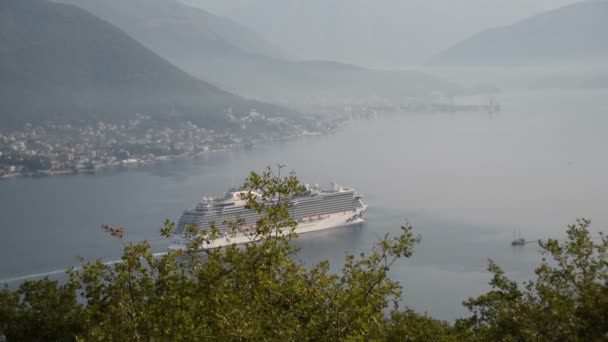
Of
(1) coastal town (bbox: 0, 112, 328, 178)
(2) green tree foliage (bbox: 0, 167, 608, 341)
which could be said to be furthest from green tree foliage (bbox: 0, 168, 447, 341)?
(1) coastal town (bbox: 0, 112, 328, 178)

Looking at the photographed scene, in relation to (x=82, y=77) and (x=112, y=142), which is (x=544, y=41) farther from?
(x=112, y=142)

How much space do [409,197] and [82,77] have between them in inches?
1563

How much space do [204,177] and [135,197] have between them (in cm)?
457

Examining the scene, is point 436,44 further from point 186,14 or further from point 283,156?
point 283,156

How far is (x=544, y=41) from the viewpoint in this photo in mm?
121750

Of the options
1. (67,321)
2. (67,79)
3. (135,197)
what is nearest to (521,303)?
(67,321)

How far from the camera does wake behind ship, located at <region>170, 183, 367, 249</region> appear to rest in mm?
19594

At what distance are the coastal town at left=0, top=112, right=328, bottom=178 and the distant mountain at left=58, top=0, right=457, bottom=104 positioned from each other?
2846cm

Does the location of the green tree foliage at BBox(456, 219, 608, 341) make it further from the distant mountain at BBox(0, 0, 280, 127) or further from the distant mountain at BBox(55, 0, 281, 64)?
the distant mountain at BBox(55, 0, 281, 64)

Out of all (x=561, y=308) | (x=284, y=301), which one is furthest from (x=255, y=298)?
(x=561, y=308)

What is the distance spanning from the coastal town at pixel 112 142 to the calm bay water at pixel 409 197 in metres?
2.01

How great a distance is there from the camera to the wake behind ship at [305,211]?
1959cm

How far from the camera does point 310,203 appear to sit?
20672mm

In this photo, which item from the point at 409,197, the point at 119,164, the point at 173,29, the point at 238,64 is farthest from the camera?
the point at 173,29
